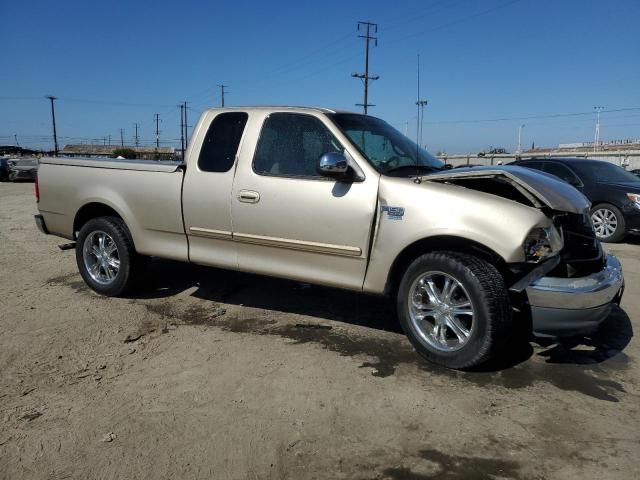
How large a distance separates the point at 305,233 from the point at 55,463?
2284 mm

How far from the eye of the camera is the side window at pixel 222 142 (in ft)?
15.0

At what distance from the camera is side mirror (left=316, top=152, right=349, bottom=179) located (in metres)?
3.72

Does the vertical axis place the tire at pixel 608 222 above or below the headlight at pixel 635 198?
below

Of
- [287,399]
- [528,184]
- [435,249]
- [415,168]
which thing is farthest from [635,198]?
[287,399]

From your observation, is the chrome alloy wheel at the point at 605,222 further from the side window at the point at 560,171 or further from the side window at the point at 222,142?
the side window at the point at 222,142

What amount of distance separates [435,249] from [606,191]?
6.92 meters

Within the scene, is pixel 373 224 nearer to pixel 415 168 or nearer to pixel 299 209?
pixel 299 209

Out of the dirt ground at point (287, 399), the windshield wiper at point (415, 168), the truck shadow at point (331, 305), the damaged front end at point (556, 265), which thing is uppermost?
the windshield wiper at point (415, 168)

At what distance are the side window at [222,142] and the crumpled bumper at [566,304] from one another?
2750mm

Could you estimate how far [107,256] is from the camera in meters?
5.35

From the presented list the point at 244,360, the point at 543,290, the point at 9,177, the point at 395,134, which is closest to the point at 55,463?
the point at 244,360

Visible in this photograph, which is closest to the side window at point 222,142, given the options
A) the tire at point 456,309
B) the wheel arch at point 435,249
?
the wheel arch at point 435,249

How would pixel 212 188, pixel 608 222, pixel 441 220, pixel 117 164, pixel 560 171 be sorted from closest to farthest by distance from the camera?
1. pixel 441 220
2. pixel 212 188
3. pixel 117 164
4. pixel 608 222
5. pixel 560 171

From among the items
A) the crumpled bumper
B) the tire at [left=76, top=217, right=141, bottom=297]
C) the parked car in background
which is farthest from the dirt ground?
the parked car in background
